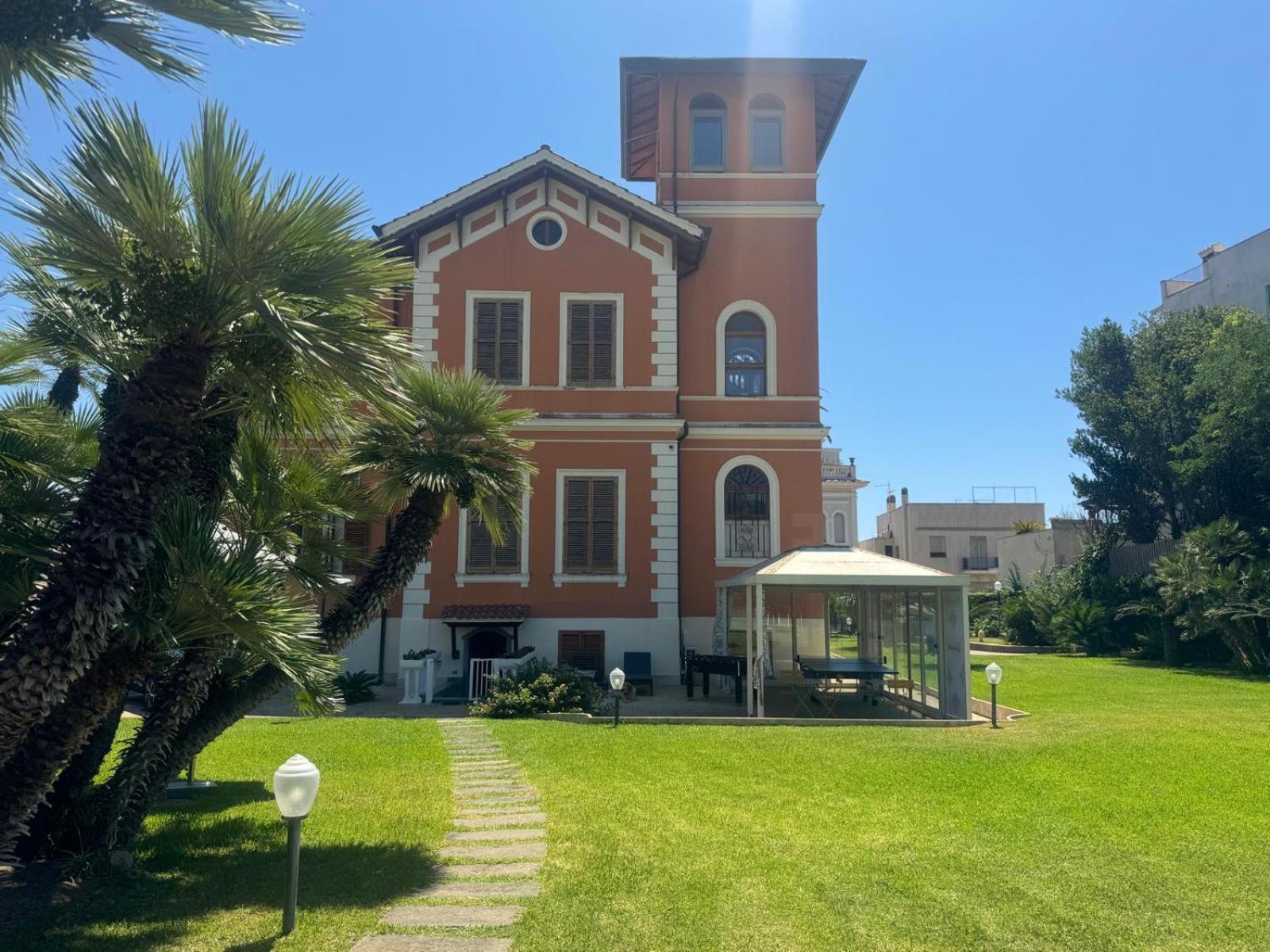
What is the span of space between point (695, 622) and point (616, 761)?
8.90 metres

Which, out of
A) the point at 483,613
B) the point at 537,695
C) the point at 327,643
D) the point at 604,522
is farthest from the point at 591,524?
the point at 327,643

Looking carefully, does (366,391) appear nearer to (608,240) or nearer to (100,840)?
(100,840)

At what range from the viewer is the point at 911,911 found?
516 centimetres

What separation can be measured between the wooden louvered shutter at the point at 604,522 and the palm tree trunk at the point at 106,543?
42.6 feet

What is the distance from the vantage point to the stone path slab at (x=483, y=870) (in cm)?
598

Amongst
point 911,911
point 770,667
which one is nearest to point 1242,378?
point 770,667

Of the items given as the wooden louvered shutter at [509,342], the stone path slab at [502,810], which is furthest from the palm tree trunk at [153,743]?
the wooden louvered shutter at [509,342]

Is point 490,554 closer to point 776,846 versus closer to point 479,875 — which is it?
point 479,875

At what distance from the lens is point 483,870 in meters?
6.09

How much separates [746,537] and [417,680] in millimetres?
7480

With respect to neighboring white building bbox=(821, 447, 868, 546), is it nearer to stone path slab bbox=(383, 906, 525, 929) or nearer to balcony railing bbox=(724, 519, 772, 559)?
balcony railing bbox=(724, 519, 772, 559)

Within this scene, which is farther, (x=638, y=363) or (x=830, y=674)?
(x=638, y=363)

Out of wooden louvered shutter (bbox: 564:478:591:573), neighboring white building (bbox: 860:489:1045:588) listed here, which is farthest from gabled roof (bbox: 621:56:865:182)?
neighboring white building (bbox: 860:489:1045:588)

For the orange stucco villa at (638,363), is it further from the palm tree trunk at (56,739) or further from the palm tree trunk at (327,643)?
the palm tree trunk at (56,739)
